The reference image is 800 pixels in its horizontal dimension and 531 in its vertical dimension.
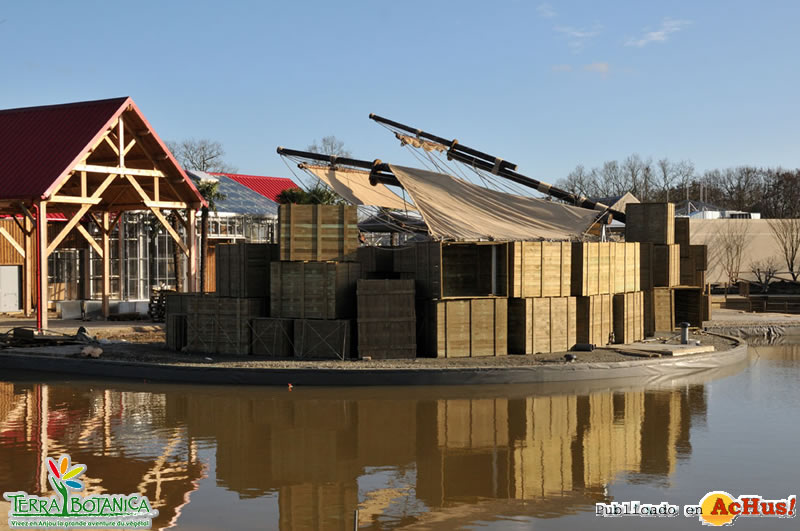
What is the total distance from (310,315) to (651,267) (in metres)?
14.1

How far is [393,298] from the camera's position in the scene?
1018 inches

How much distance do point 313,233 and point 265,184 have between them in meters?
36.3

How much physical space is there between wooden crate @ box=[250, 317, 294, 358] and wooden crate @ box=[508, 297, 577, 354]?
22.7 feet

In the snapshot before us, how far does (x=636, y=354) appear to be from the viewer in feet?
90.3

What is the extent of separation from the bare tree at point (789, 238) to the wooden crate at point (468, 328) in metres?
48.2

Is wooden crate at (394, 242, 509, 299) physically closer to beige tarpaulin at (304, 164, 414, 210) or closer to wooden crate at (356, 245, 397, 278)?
wooden crate at (356, 245, 397, 278)

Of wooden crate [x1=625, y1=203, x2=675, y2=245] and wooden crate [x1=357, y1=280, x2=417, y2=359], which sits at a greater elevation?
wooden crate [x1=625, y1=203, x2=675, y2=245]

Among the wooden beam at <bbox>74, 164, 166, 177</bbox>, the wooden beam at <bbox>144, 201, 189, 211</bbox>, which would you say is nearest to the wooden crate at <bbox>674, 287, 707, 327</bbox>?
the wooden beam at <bbox>144, 201, 189, 211</bbox>

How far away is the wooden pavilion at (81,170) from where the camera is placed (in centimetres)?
3178

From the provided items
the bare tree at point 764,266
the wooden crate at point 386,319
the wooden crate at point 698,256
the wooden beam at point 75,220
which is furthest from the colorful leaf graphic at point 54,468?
the bare tree at point 764,266

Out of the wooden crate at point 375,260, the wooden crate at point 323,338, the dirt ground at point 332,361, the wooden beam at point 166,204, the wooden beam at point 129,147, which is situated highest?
the wooden beam at point 129,147

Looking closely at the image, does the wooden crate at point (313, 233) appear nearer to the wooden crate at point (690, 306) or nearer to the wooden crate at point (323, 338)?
the wooden crate at point (323, 338)

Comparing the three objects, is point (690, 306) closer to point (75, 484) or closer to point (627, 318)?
point (627, 318)

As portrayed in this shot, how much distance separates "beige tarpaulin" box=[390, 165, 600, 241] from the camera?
95.9 feet
